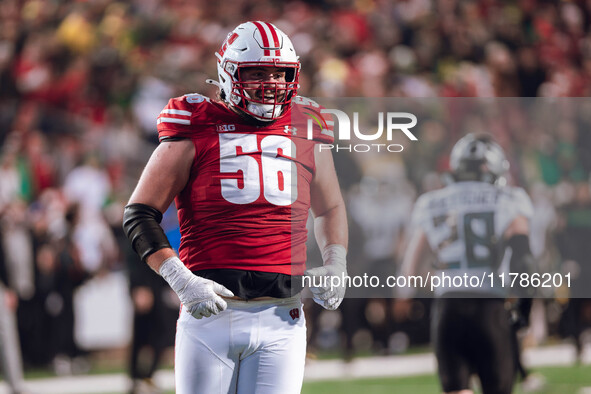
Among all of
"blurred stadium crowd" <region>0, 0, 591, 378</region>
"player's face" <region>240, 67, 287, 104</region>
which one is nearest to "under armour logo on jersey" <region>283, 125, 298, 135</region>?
"player's face" <region>240, 67, 287, 104</region>

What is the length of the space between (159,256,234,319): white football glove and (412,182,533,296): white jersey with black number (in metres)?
1.27

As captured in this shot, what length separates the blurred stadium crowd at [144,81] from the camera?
7.36 metres

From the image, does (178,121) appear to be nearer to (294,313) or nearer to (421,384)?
(294,313)

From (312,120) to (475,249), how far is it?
3.62 ft

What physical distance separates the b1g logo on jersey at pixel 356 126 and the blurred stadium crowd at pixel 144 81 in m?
2.45

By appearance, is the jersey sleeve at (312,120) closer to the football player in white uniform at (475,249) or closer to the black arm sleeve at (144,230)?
the black arm sleeve at (144,230)

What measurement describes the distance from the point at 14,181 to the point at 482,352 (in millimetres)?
5188

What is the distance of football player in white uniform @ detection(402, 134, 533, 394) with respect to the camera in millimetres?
3598

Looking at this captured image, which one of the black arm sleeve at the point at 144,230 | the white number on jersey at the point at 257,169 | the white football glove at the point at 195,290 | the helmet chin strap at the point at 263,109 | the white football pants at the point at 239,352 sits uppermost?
the helmet chin strap at the point at 263,109

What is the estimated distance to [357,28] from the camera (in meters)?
9.44

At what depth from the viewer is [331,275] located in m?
2.86

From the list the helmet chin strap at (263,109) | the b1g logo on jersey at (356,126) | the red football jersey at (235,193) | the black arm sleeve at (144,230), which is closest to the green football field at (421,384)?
the b1g logo on jersey at (356,126)

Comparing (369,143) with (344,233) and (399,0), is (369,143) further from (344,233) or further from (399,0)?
(399,0)

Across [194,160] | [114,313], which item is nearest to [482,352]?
[194,160]
